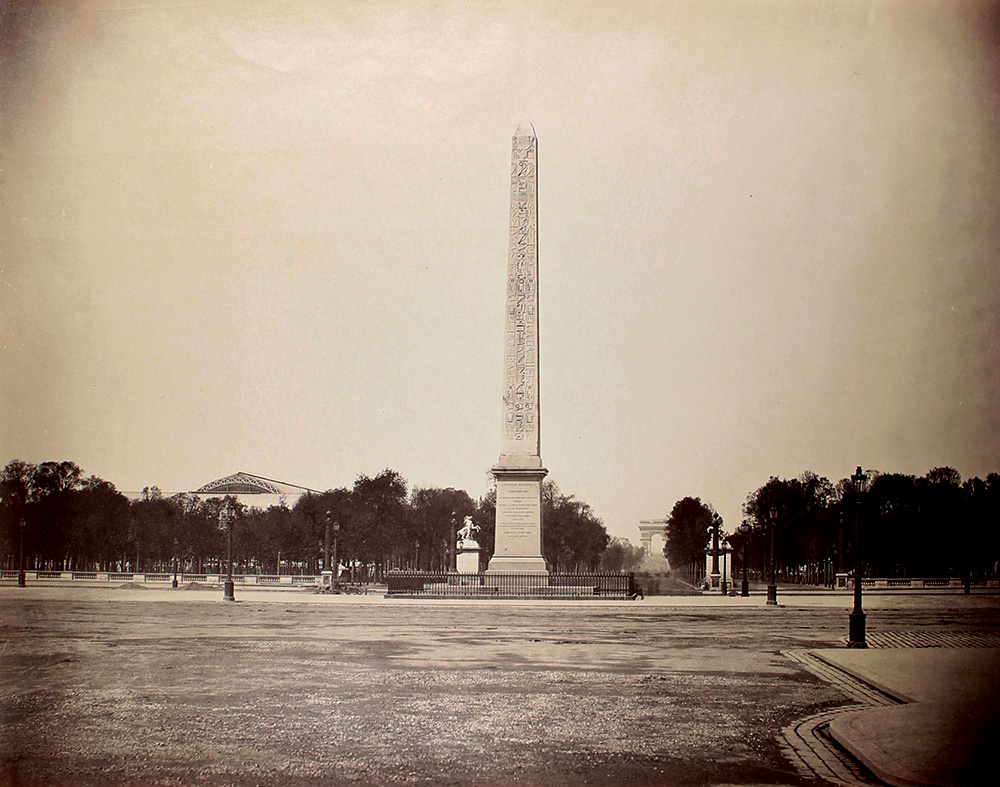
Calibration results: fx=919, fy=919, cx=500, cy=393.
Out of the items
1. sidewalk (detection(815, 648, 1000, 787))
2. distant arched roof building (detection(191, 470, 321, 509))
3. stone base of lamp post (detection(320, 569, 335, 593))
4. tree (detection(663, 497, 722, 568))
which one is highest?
distant arched roof building (detection(191, 470, 321, 509))

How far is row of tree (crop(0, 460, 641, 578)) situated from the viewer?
43.6 ft

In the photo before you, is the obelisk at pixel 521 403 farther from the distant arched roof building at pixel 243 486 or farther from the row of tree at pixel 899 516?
the distant arched roof building at pixel 243 486

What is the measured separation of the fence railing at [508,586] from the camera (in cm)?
2494

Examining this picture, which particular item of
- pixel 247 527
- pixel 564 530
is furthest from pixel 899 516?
pixel 564 530

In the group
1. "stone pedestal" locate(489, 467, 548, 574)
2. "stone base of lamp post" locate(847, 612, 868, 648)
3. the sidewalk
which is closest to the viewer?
the sidewalk

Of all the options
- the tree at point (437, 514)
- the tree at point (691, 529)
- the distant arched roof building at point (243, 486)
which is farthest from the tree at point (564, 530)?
the distant arched roof building at point (243, 486)

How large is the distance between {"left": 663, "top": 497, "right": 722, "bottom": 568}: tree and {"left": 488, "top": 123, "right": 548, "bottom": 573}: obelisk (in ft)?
12.9

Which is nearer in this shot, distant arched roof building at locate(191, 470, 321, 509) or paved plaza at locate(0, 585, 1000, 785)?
paved plaza at locate(0, 585, 1000, 785)

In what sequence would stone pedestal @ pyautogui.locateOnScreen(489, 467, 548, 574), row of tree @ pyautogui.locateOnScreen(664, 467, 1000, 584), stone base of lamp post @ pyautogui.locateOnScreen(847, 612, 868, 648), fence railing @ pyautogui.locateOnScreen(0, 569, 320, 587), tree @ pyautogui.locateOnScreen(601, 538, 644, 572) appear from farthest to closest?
tree @ pyautogui.locateOnScreen(601, 538, 644, 572) < stone pedestal @ pyautogui.locateOnScreen(489, 467, 548, 574) < fence railing @ pyautogui.locateOnScreen(0, 569, 320, 587) < stone base of lamp post @ pyautogui.locateOnScreen(847, 612, 868, 648) < row of tree @ pyautogui.locateOnScreen(664, 467, 1000, 584)

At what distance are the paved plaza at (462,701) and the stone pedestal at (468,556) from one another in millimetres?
15005

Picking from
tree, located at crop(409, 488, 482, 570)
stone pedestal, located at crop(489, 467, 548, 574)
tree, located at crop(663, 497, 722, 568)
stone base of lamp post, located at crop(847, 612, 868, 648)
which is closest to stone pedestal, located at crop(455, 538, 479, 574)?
stone pedestal, located at crop(489, 467, 548, 574)

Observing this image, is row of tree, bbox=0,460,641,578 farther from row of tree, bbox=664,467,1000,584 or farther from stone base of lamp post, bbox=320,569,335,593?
row of tree, bbox=664,467,1000,584

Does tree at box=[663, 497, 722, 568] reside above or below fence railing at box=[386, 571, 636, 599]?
above

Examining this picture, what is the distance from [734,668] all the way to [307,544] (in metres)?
26.2
